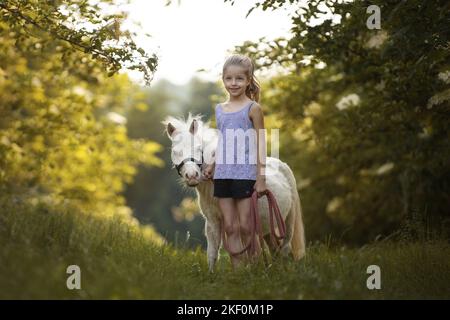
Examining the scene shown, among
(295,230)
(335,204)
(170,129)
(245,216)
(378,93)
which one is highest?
(335,204)

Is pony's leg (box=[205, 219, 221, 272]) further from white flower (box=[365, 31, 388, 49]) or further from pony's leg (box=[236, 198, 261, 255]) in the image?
white flower (box=[365, 31, 388, 49])

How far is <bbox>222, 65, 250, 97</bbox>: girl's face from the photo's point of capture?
569cm

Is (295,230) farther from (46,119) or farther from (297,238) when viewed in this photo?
(46,119)

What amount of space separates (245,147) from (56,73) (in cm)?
554

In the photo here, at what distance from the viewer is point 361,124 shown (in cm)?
940

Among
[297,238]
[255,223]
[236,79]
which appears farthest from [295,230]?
[236,79]

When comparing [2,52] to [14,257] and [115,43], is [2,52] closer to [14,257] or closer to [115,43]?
[115,43]

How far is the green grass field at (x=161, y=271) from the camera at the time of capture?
4.46 metres

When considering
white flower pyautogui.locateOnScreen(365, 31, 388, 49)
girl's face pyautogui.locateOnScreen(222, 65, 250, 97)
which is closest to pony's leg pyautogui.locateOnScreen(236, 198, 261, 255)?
girl's face pyautogui.locateOnScreen(222, 65, 250, 97)

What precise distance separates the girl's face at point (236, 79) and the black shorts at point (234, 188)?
78 cm

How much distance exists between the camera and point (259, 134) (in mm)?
5609

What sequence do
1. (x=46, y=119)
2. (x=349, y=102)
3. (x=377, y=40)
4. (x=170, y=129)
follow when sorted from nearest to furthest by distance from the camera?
1. (x=170, y=129)
2. (x=377, y=40)
3. (x=349, y=102)
4. (x=46, y=119)

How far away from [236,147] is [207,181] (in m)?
0.49

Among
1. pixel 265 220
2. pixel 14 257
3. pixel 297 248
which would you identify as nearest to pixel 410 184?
pixel 297 248
